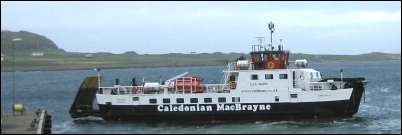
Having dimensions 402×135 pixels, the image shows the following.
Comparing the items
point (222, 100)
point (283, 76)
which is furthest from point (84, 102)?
point (283, 76)

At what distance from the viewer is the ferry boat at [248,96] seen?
46.9 meters

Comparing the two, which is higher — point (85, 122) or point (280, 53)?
point (280, 53)

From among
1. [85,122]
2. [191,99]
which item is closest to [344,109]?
[191,99]

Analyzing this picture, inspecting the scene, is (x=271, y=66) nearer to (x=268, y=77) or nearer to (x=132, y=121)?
(x=268, y=77)

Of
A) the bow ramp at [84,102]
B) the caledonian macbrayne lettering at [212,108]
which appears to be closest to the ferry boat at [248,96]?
the caledonian macbrayne lettering at [212,108]

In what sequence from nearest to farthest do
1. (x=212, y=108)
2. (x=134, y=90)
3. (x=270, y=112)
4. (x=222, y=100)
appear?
(x=270, y=112) < (x=222, y=100) < (x=212, y=108) < (x=134, y=90)

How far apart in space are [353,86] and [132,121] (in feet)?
47.1

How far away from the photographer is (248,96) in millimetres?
47281

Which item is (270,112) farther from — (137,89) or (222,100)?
(137,89)

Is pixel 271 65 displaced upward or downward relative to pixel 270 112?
upward

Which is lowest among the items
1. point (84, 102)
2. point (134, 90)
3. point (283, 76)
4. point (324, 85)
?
point (84, 102)

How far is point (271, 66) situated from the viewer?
4878 centimetres

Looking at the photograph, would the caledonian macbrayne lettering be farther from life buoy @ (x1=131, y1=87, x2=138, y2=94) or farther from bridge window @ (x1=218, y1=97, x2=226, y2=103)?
life buoy @ (x1=131, y1=87, x2=138, y2=94)

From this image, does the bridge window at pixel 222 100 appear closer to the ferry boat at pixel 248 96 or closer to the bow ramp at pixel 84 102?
the ferry boat at pixel 248 96
